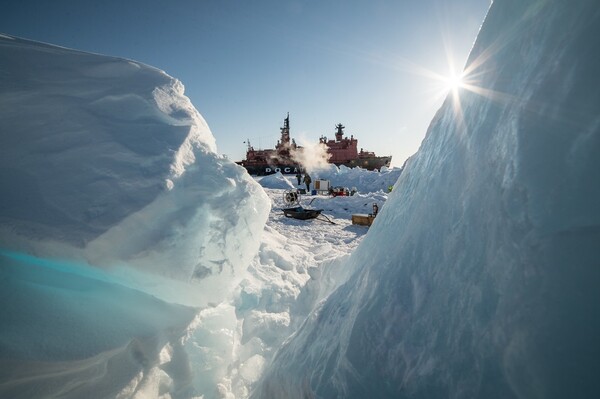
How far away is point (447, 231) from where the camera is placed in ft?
5.60

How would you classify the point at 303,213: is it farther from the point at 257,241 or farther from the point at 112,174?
the point at 112,174

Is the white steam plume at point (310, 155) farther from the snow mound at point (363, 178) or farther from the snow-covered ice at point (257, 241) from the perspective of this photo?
the snow-covered ice at point (257, 241)

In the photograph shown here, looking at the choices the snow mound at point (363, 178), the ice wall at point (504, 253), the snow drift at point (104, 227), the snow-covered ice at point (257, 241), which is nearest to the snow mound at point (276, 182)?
the snow mound at point (363, 178)

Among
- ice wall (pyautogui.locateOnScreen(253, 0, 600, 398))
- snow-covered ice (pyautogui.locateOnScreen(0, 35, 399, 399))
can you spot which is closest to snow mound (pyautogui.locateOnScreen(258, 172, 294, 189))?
snow-covered ice (pyautogui.locateOnScreen(0, 35, 399, 399))

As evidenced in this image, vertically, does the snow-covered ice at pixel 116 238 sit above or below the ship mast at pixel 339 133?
below

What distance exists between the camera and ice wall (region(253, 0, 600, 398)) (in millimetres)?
971

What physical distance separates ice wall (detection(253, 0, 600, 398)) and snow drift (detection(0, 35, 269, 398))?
1612mm

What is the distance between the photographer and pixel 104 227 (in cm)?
232

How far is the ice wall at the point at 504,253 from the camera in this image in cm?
97

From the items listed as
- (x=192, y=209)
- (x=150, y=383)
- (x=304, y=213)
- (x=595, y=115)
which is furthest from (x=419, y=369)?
(x=304, y=213)

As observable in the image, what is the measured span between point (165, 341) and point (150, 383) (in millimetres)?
360

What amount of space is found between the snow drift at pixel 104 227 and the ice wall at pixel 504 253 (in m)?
1.61

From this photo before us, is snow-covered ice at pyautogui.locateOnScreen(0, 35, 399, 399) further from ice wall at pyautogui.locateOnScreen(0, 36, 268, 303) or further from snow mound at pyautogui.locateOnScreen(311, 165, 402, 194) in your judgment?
snow mound at pyautogui.locateOnScreen(311, 165, 402, 194)

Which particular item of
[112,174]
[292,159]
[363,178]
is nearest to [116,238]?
[112,174]
